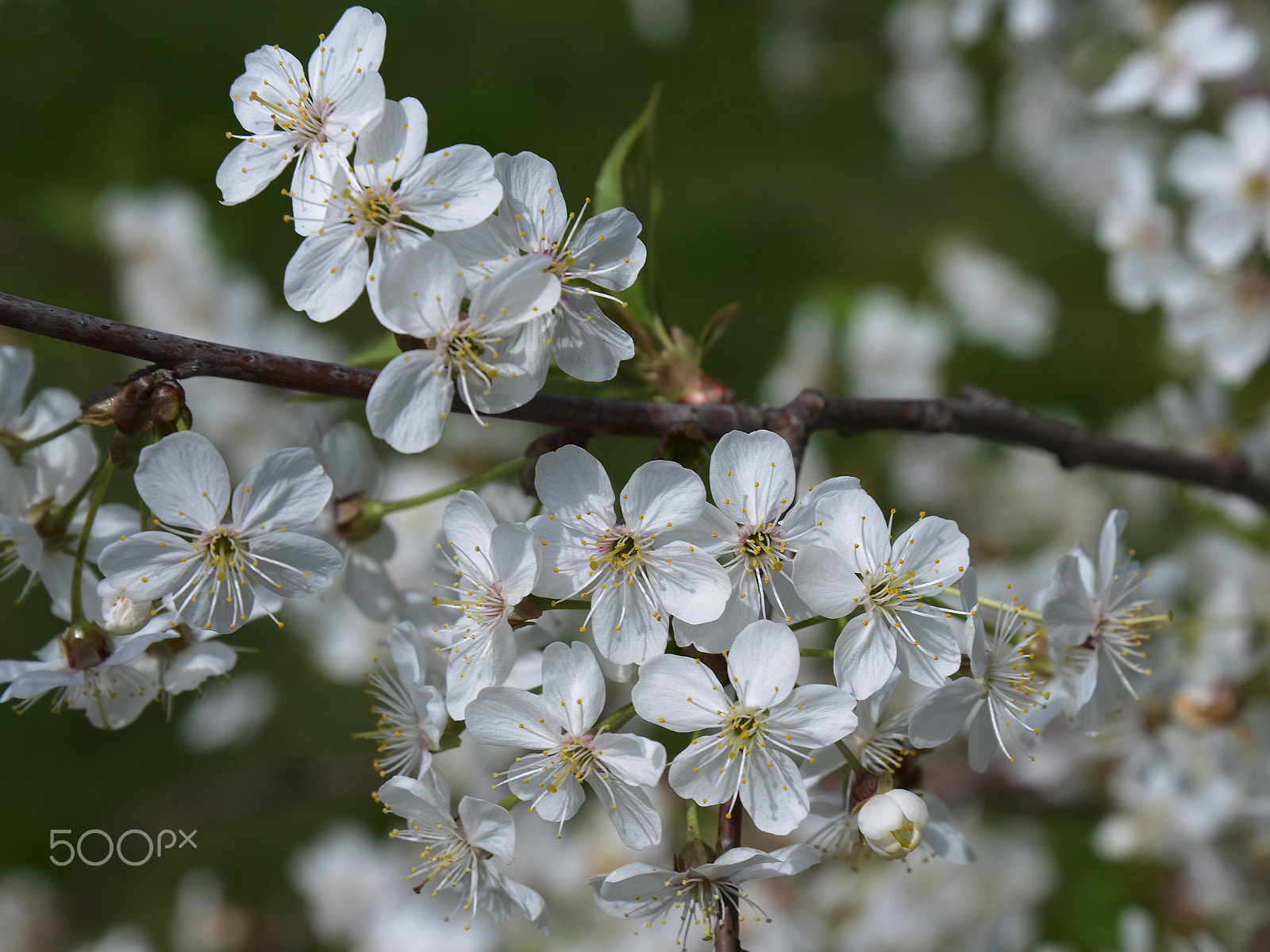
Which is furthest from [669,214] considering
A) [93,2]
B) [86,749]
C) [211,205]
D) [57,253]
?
[86,749]

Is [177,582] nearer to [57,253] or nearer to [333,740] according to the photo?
[57,253]

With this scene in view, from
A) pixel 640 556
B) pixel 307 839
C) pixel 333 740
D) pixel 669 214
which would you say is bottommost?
pixel 307 839

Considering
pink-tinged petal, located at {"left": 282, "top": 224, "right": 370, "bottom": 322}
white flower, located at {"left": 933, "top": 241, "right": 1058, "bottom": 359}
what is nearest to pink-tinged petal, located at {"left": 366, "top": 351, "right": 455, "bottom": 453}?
pink-tinged petal, located at {"left": 282, "top": 224, "right": 370, "bottom": 322}

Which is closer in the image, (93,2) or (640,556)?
(640,556)

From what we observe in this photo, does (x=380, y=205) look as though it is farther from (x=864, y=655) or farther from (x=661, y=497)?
(x=864, y=655)

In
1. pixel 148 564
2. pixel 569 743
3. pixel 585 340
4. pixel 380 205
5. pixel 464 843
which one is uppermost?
pixel 380 205

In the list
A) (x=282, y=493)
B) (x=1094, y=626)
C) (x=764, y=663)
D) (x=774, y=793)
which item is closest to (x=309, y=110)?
(x=282, y=493)
